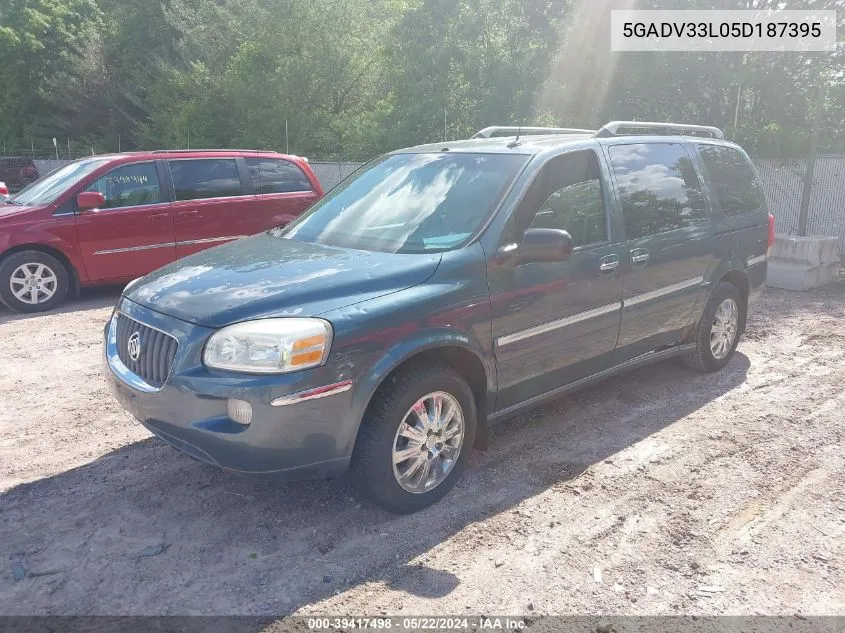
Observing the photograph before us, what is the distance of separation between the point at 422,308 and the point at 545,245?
790mm

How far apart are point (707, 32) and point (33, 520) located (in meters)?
14.8

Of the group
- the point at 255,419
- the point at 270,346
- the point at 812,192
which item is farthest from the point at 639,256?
the point at 812,192

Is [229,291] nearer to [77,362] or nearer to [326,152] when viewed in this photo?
[77,362]

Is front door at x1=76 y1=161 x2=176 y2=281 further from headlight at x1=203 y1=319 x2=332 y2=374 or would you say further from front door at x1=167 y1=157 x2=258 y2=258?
headlight at x1=203 y1=319 x2=332 y2=374

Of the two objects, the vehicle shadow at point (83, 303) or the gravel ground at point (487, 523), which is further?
the vehicle shadow at point (83, 303)

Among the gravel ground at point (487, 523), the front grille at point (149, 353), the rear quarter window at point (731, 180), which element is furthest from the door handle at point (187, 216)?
the rear quarter window at point (731, 180)

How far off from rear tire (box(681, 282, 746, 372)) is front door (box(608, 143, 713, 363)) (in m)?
0.31

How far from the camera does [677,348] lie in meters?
5.50

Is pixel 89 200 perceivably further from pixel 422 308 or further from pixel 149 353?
pixel 422 308

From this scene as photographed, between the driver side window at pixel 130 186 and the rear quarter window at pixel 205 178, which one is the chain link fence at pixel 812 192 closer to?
the rear quarter window at pixel 205 178

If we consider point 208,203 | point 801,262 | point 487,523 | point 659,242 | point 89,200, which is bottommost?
point 487,523

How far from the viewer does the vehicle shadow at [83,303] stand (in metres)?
8.06

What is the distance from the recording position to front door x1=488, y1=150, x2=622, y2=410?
3.99m

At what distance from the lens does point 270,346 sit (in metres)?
3.20
